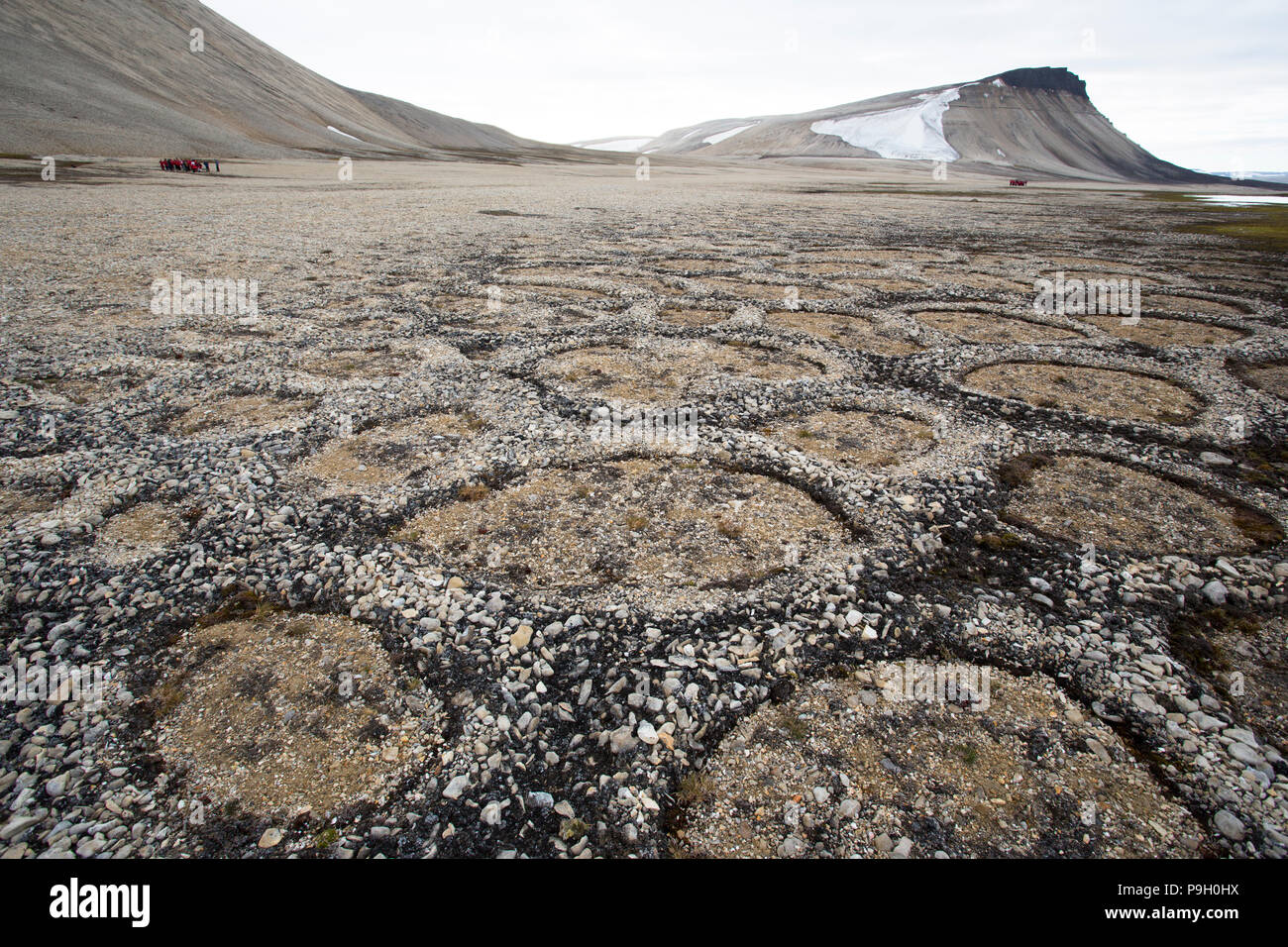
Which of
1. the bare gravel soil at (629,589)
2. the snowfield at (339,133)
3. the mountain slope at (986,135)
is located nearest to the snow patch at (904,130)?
the mountain slope at (986,135)

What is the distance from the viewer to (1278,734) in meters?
3.30

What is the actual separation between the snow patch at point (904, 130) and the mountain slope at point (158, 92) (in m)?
90.3

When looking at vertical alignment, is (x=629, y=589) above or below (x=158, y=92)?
below

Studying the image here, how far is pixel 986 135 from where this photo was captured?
173m

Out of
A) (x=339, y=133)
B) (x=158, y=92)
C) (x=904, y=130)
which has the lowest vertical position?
(x=158, y=92)

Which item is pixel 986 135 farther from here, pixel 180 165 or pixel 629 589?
pixel 629 589

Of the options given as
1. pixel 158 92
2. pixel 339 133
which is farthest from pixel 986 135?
pixel 158 92

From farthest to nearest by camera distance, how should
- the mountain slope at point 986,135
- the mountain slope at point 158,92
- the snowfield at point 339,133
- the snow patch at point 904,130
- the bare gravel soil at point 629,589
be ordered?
the mountain slope at point 986,135 < the snow patch at point 904,130 < the snowfield at point 339,133 < the mountain slope at point 158,92 < the bare gravel soil at point 629,589

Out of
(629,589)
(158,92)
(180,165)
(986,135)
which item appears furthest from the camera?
(986,135)

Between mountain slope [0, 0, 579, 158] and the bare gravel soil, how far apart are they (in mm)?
81928

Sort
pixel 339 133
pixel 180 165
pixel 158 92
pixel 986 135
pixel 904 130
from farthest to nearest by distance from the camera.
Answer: pixel 904 130 → pixel 986 135 → pixel 339 133 → pixel 158 92 → pixel 180 165

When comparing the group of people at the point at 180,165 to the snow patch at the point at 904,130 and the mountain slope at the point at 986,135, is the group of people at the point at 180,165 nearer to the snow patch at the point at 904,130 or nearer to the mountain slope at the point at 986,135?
the mountain slope at the point at 986,135

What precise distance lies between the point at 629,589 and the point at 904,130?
8494 inches

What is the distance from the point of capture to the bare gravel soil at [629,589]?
2.92 meters
